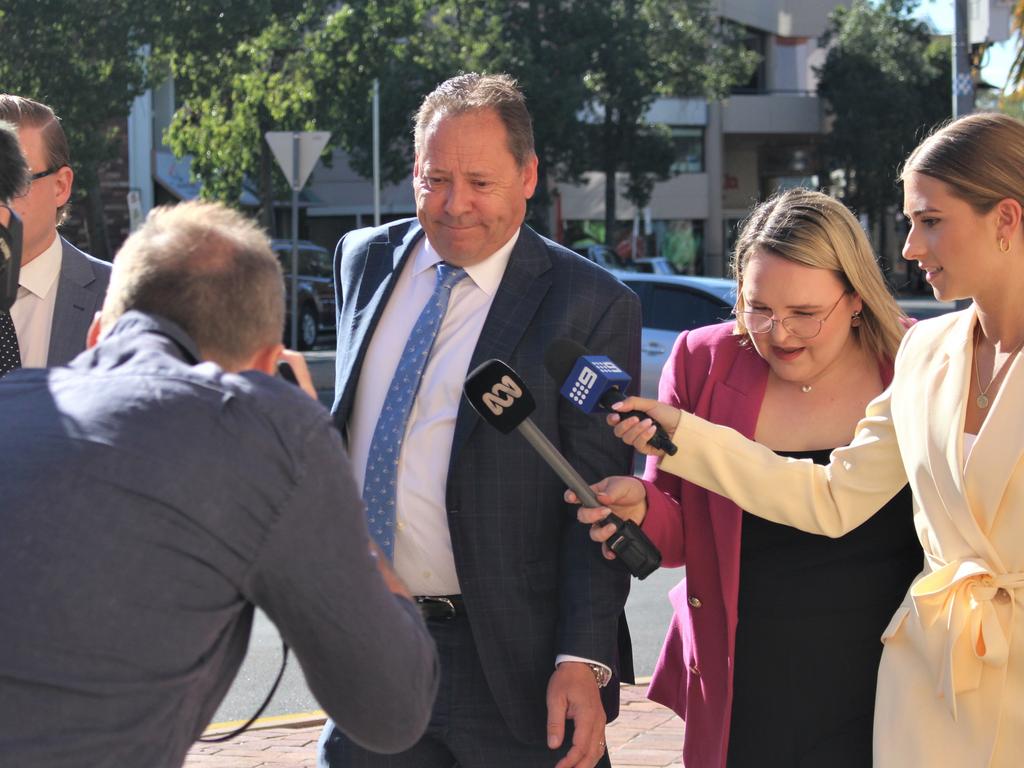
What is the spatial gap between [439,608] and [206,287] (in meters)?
1.50

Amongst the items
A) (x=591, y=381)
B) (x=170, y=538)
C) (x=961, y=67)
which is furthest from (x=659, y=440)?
(x=961, y=67)

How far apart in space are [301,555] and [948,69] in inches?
2199

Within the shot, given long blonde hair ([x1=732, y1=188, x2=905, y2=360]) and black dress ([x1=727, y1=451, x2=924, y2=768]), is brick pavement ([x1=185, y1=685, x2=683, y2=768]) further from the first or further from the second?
long blonde hair ([x1=732, y1=188, x2=905, y2=360])

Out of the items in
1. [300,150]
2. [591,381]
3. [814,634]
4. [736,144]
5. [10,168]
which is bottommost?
[814,634]

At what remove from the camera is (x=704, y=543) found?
3520 millimetres

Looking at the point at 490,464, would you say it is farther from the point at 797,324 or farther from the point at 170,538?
the point at 170,538

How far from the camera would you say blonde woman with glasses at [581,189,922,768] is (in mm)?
3396

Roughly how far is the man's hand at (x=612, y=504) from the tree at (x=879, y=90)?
49.2 m

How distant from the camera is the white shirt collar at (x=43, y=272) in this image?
389 centimetres

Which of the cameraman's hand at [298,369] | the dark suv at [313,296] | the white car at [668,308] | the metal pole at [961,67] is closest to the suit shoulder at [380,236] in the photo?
the cameraman's hand at [298,369]

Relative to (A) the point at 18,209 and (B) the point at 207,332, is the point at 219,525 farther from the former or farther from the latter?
(A) the point at 18,209

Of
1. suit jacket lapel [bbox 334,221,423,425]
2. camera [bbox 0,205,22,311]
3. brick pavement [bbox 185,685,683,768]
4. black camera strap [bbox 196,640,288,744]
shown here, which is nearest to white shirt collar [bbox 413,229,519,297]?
suit jacket lapel [bbox 334,221,423,425]

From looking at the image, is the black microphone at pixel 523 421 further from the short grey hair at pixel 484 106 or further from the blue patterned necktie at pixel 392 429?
the short grey hair at pixel 484 106

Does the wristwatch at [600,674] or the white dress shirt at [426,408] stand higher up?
the white dress shirt at [426,408]
